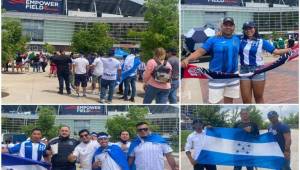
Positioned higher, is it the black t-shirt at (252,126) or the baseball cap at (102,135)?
the black t-shirt at (252,126)

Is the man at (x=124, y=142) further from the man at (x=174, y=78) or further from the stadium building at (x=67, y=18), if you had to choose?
the stadium building at (x=67, y=18)

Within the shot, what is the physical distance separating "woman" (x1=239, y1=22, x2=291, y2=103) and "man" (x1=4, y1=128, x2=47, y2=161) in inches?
100

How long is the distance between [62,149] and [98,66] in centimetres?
135

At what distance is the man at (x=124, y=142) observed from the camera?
634 cm

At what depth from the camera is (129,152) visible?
6.30 metres

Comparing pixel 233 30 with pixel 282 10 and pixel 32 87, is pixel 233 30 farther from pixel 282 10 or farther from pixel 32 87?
pixel 32 87

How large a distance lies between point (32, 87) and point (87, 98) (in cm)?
78

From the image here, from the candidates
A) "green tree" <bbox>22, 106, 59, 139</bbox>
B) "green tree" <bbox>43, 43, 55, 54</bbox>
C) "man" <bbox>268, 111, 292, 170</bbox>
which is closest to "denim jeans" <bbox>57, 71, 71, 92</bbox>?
"green tree" <bbox>43, 43, 55, 54</bbox>

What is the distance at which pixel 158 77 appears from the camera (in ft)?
21.2

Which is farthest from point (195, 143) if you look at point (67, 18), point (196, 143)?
point (67, 18)

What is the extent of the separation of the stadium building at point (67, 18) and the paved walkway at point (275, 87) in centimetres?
90

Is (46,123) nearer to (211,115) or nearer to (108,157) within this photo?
(108,157)

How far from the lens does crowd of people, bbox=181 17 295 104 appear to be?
626 centimetres

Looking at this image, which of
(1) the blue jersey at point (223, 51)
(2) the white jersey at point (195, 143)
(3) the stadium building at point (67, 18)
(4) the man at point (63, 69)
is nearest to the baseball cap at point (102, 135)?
(4) the man at point (63, 69)
